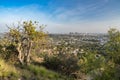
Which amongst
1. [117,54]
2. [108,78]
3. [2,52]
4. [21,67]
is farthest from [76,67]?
[108,78]

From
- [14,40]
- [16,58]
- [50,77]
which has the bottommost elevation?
[50,77]

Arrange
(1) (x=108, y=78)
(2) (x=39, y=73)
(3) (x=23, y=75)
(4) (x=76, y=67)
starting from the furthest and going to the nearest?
(4) (x=76, y=67) → (2) (x=39, y=73) → (3) (x=23, y=75) → (1) (x=108, y=78)

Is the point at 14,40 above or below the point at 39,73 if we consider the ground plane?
above

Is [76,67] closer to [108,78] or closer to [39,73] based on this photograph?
[39,73]

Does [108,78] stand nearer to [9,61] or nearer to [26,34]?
[9,61]

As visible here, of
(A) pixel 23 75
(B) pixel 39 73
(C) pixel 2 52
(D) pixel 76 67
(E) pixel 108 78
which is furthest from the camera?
(D) pixel 76 67

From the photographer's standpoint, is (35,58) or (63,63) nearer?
(63,63)

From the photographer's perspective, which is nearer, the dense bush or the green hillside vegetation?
the green hillside vegetation

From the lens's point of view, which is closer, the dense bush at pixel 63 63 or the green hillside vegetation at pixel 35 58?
the green hillside vegetation at pixel 35 58

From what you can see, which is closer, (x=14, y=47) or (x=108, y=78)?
(x=108, y=78)
